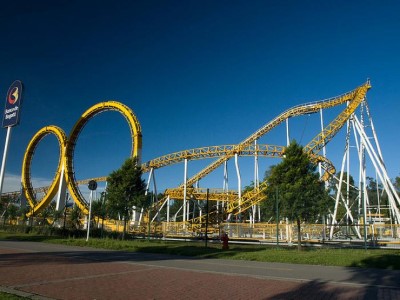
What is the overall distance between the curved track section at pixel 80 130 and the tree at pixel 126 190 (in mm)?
11251

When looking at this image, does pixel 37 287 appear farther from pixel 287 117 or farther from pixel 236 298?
pixel 287 117

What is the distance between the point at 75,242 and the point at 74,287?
1562cm

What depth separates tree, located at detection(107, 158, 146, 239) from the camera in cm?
2745

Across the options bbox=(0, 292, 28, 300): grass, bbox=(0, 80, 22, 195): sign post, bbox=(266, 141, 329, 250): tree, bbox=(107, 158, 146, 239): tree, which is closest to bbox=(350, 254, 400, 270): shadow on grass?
bbox=(266, 141, 329, 250): tree

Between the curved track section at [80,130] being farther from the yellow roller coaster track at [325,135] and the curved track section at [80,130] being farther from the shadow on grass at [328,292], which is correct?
the shadow on grass at [328,292]

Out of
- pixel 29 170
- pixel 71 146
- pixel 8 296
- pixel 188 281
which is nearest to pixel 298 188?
pixel 188 281

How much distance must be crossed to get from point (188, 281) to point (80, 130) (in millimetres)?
41928

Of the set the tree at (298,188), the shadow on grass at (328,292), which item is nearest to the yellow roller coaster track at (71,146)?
the tree at (298,188)

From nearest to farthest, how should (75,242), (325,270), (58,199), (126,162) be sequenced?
(325,270), (75,242), (126,162), (58,199)

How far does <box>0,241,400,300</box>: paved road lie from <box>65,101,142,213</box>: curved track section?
92.2 feet

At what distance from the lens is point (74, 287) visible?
8.18 metres

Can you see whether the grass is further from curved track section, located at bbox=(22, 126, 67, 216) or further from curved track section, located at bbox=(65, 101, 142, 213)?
curved track section, located at bbox=(22, 126, 67, 216)

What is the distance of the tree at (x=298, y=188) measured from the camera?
1966 centimetres

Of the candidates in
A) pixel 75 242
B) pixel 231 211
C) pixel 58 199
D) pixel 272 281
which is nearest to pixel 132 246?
pixel 75 242
